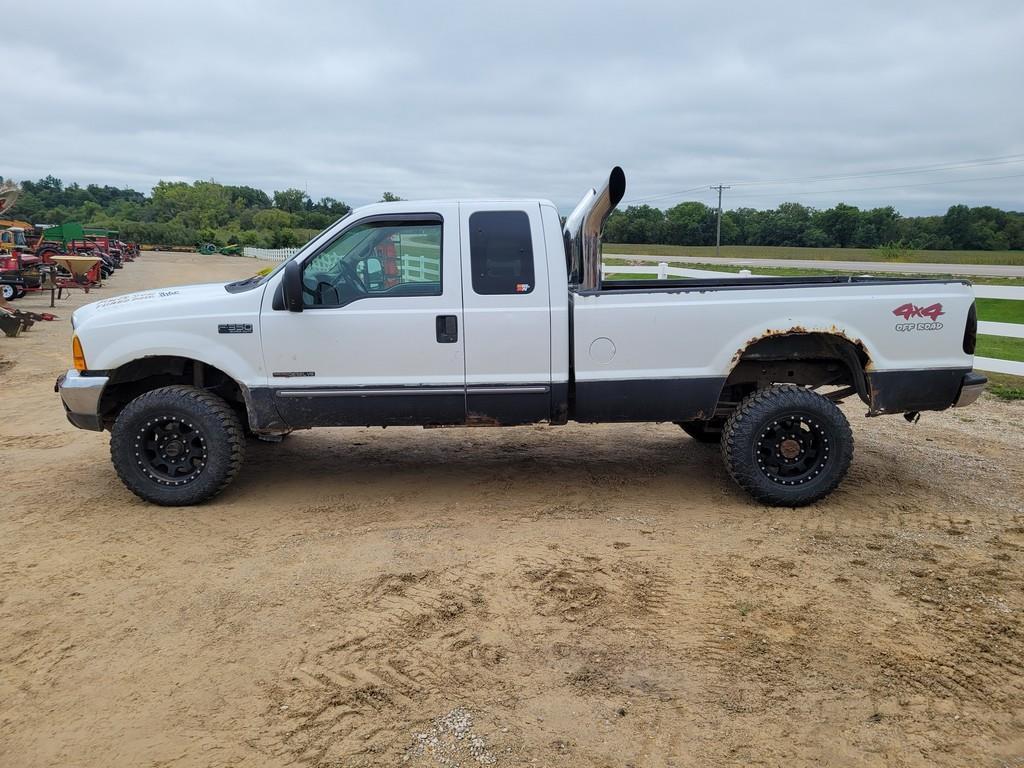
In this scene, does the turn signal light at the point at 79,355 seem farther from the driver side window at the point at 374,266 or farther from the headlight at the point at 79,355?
the driver side window at the point at 374,266

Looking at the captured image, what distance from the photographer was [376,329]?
535cm

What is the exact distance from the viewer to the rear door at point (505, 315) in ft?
17.6

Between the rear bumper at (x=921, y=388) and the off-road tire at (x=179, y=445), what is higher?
the rear bumper at (x=921, y=388)


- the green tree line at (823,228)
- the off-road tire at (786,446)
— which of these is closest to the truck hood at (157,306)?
the off-road tire at (786,446)

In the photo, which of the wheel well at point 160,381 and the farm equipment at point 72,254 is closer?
the wheel well at point 160,381

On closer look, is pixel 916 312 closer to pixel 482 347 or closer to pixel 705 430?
pixel 705 430

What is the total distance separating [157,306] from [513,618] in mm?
3390

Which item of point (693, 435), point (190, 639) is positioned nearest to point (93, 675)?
point (190, 639)

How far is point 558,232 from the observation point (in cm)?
548

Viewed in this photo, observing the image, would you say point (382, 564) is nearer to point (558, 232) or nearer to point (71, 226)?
point (558, 232)

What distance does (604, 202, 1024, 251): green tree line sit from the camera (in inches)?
2566

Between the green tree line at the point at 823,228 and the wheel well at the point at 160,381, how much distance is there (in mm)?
57840

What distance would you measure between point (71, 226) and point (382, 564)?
2888 centimetres

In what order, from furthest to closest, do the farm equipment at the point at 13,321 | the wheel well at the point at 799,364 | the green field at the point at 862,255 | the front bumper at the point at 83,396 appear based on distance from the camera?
the green field at the point at 862,255 → the farm equipment at the point at 13,321 → the wheel well at the point at 799,364 → the front bumper at the point at 83,396
